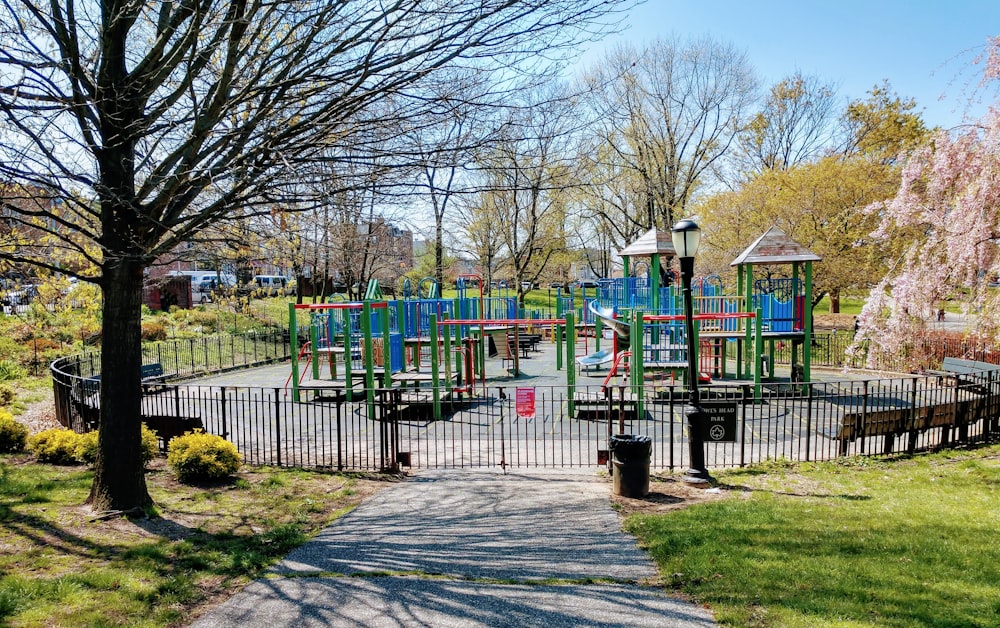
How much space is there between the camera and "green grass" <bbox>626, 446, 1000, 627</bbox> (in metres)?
4.43

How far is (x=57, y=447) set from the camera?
349 inches

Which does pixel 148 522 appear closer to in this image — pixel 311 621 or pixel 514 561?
pixel 311 621

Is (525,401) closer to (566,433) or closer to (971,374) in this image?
(566,433)

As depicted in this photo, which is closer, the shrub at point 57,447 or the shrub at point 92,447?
the shrub at point 92,447

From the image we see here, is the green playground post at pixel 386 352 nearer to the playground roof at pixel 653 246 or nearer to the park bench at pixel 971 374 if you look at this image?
the playground roof at pixel 653 246

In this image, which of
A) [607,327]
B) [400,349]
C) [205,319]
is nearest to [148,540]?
[400,349]

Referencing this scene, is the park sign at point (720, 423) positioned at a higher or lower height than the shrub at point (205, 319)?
lower

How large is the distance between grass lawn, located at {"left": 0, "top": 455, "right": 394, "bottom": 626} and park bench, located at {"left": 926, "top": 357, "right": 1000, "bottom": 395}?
33.0 feet

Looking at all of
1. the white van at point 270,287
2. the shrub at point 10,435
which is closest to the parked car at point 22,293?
the shrub at point 10,435

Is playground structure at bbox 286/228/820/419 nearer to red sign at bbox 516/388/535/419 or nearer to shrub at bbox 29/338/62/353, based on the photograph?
red sign at bbox 516/388/535/419

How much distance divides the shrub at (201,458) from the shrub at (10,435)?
3.20 metres

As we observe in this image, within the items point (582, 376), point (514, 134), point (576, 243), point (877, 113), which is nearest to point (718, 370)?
point (582, 376)

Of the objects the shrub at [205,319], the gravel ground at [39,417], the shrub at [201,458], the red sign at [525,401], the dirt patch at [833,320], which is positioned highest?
the shrub at [205,319]

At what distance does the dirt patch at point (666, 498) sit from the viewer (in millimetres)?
7418
